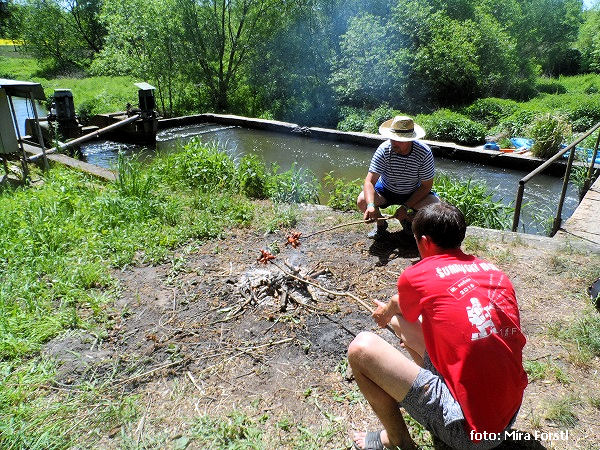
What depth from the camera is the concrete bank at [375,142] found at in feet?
29.7

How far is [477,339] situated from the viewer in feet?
5.91

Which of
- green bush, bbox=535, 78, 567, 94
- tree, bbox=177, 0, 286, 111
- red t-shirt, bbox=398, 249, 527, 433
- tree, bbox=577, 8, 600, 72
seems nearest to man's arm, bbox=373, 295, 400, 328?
red t-shirt, bbox=398, 249, 527, 433

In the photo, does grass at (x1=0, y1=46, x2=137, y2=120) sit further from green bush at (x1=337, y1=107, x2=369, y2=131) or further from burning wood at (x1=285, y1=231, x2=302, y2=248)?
burning wood at (x1=285, y1=231, x2=302, y2=248)

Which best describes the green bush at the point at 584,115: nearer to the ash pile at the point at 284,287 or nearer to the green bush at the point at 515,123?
the green bush at the point at 515,123

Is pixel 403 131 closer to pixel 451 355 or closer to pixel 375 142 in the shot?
pixel 451 355

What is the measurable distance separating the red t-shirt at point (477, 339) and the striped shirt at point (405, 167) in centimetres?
278

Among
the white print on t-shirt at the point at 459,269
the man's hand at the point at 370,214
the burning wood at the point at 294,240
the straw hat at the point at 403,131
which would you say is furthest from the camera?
the burning wood at the point at 294,240

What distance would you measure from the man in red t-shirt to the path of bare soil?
0.55 meters

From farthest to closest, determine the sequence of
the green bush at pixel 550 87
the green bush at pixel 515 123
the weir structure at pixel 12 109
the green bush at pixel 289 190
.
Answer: the green bush at pixel 550 87
the green bush at pixel 515 123
the weir structure at pixel 12 109
the green bush at pixel 289 190

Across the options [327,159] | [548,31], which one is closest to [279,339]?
[327,159]

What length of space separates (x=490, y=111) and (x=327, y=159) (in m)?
5.88

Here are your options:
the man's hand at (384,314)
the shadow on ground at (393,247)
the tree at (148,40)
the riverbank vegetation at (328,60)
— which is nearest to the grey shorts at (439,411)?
the man's hand at (384,314)

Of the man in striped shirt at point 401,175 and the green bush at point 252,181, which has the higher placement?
the man in striped shirt at point 401,175

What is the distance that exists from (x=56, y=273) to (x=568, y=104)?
14839 millimetres
